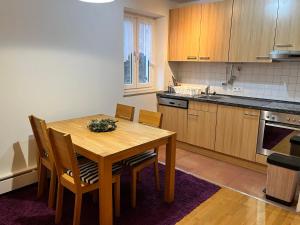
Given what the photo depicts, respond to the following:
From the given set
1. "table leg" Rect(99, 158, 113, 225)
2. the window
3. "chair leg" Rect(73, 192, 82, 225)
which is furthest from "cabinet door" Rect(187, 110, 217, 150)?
"chair leg" Rect(73, 192, 82, 225)

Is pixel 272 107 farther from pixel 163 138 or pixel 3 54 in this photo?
pixel 3 54

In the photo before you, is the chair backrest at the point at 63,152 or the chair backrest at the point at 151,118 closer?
the chair backrest at the point at 63,152

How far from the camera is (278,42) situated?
3.02 m

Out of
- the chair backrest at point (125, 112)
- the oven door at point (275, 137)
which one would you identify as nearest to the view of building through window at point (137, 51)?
the chair backrest at point (125, 112)

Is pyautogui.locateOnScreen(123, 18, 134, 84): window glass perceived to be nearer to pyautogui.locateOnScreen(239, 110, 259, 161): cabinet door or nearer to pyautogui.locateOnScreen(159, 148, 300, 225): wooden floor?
pyautogui.locateOnScreen(159, 148, 300, 225): wooden floor

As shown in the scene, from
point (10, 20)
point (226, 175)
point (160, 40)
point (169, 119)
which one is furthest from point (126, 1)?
point (226, 175)

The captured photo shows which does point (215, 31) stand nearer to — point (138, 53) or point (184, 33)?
point (184, 33)

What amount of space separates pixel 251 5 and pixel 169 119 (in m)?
1.98

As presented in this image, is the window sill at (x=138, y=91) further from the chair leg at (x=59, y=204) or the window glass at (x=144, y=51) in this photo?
the chair leg at (x=59, y=204)

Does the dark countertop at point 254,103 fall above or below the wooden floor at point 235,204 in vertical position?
above

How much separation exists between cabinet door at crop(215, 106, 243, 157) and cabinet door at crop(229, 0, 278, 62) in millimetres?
734

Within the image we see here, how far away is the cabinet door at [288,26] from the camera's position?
2857 millimetres

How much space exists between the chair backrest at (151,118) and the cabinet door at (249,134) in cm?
125

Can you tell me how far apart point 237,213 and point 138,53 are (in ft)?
8.86
